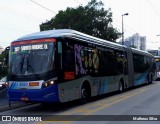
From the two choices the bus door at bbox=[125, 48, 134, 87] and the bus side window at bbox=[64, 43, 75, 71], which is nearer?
the bus side window at bbox=[64, 43, 75, 71]

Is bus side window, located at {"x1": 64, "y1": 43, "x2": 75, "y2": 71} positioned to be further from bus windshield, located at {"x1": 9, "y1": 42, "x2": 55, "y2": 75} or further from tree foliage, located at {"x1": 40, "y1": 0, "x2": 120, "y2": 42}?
tree foliage, located at {"x1": 40, "y1": 0, "x2": 120, "y2": 42}

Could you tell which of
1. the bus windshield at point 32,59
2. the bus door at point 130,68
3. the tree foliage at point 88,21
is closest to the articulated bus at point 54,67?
the bus windshield at point 32,59

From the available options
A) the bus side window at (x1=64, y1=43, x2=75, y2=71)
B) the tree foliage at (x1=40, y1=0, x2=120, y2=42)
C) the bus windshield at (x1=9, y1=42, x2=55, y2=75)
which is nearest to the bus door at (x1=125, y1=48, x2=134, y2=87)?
the bus side window at (x1=64, y1=43, x2=75, y2=71)

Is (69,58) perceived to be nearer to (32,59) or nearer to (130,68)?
(32,59)

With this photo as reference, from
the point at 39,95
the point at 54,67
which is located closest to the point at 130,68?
the point at 54,67

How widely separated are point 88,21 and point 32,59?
40.3 meters

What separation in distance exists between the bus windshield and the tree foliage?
1525 inches

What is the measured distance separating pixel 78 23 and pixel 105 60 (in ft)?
112

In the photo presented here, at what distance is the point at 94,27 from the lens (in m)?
54.4

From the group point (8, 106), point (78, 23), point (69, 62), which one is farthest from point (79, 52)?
point (78, 23)

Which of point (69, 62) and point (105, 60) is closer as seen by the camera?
point (69, 62)

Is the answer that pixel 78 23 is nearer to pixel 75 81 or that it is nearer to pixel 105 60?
pixel 105 60

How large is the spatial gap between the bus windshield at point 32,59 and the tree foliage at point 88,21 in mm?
38739

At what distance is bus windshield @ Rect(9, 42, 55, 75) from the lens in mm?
13150
